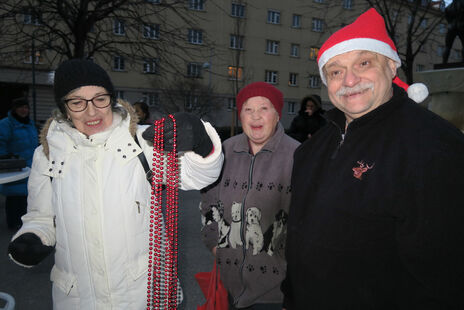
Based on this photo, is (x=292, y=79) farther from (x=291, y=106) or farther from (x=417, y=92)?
(x=417, y=92)

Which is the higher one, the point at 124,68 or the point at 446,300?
the point at 124,68

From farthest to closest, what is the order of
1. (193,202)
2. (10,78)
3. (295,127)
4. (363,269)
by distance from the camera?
(10,78), (193,202), (295,127), (363,269)

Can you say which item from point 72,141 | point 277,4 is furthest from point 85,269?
point 277,4

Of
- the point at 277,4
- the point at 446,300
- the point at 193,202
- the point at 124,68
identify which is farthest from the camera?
the point at 277,4

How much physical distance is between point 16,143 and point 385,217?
5.49 meters

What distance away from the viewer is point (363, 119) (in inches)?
58.6

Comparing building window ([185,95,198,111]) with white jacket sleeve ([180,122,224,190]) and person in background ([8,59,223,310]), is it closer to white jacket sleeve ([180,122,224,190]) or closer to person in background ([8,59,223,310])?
person in background ([8,59,223,310])

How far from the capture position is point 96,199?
64.8 inches

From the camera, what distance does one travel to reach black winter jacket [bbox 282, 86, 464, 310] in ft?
3.83

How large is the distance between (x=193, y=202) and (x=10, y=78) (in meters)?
21.4

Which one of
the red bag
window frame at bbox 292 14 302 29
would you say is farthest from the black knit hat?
window frame at bbox 292 14 302 29

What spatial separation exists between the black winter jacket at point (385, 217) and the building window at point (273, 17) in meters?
29.9

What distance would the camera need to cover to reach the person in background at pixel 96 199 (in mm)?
1645

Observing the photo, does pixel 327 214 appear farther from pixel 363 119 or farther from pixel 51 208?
pixel 51 208
